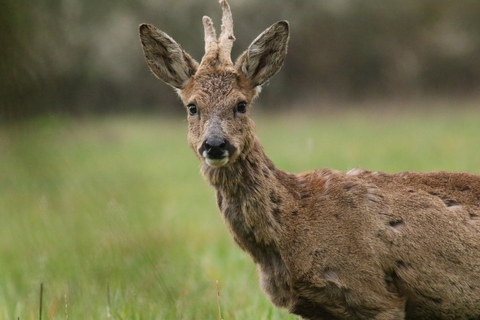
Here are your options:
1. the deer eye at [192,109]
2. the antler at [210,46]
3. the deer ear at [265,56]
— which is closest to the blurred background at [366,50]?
the antler at [210,46]

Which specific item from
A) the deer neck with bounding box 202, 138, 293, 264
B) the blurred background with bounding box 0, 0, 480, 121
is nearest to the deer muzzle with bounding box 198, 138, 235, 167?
the deer neck with bounding box 202, 138, 293, 264

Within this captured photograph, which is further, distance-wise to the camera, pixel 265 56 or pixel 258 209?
pixel 265 56

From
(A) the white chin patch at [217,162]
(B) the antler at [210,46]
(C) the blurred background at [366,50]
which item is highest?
(C) the blurred background at [366,50]

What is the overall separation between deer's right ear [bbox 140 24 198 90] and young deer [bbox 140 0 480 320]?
0.16ft

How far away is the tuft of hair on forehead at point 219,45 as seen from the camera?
207 inches

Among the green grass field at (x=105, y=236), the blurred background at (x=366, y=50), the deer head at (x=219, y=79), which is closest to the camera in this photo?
the green grass field at (x=105, y=236)

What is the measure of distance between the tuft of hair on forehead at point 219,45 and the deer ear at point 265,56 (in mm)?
120

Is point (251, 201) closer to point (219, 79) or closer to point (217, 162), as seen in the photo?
point (217, 162)

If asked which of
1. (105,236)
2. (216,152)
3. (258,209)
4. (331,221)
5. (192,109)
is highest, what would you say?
(192,109)

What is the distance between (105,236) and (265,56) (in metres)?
3.07

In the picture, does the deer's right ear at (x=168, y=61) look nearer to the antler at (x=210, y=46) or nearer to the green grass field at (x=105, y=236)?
the antler at (x=210, y=46)

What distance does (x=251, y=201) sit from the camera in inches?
193

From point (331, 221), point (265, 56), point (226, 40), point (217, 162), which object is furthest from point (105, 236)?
point (226, 40)

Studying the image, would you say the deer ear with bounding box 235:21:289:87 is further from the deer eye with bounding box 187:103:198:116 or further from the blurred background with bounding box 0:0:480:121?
the blurred background with bounding box 0:0:480:121
